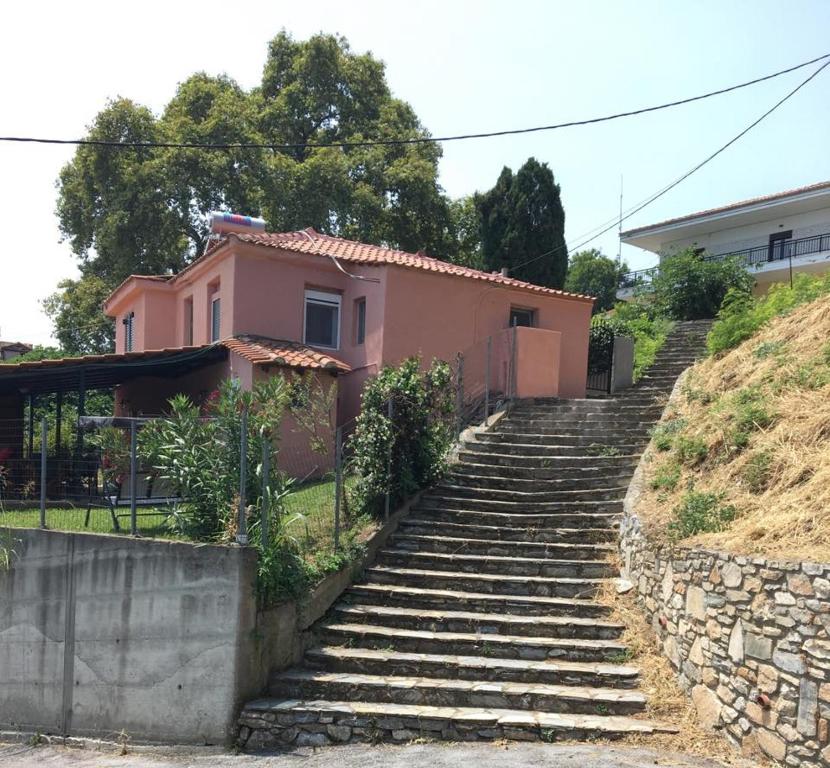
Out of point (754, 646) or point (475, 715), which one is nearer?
point (754, 646)

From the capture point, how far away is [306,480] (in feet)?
32.7

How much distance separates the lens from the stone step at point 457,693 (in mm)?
6242

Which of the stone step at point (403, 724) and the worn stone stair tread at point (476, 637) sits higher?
the worn stone stair tread at point (476, 637)

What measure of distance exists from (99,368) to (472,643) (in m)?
8.61

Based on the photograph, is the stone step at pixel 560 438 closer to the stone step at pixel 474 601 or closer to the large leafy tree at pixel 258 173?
the stone step at pixel 474 601

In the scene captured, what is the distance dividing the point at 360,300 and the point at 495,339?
291 centimetres

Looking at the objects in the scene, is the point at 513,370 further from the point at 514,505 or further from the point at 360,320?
the point at 514,505

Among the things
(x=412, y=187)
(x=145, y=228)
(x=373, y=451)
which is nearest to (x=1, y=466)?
(x=373, y=451)

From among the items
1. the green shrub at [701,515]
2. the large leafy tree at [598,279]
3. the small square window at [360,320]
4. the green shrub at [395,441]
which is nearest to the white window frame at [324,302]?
the small square window at [360,320]

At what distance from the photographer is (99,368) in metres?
12.6

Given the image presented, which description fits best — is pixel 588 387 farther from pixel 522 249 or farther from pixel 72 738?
pixel 72 738

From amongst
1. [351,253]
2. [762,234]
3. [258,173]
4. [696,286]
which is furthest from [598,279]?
[351,253]

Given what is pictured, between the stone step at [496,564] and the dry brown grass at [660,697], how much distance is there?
0.43m

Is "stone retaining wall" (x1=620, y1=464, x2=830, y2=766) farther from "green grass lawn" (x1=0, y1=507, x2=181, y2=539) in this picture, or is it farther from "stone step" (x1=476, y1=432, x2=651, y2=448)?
"green grass lawn" (x1=0, y1=507, x2=181, y2=539)
